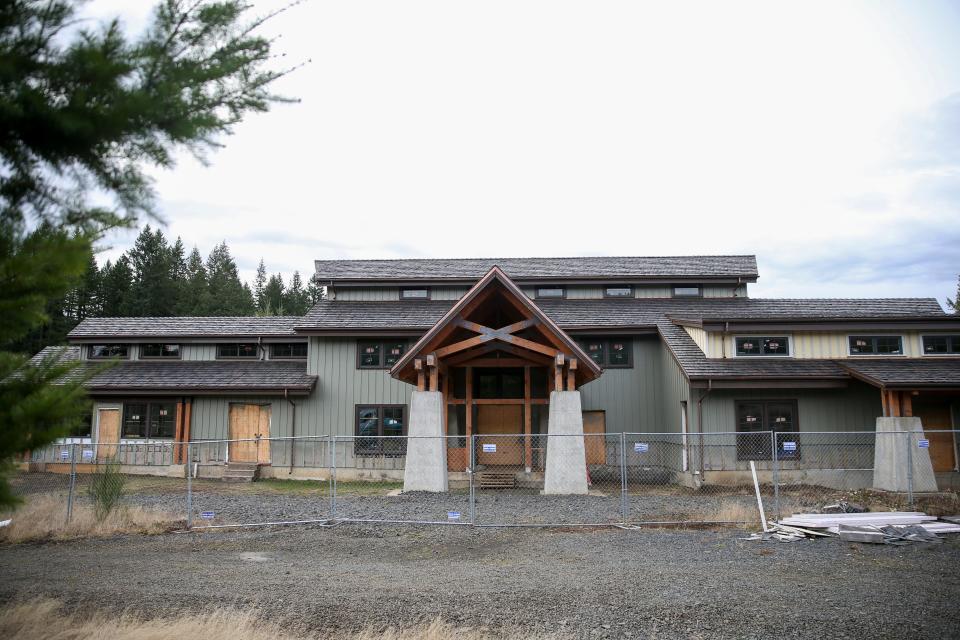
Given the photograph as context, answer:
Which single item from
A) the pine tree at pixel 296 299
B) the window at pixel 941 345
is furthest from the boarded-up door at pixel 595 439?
the pine tree at pixel 296 299

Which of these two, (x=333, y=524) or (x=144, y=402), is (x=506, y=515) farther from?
(x=144, y=402)

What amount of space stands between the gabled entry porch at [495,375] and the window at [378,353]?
8.09 feet

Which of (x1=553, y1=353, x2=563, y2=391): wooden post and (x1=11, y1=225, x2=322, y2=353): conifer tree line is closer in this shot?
(x1=553, y1=353, x2=563, y2=391): wooden post

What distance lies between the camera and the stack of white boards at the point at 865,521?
12055 millimetres

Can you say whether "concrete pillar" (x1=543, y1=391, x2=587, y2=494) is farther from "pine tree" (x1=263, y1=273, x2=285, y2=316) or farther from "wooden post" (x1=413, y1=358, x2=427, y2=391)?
"pine tree" (x1=263, y1=273, x2=285, y2=316)

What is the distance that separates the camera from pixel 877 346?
822 inches

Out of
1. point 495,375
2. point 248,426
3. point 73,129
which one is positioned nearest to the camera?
point 73,129

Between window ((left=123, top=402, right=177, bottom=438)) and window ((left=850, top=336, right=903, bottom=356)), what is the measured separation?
74.1ft

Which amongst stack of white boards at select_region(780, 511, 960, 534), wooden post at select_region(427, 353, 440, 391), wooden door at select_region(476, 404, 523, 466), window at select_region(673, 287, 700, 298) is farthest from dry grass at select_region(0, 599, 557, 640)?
window at select_region(673, 287, 700, 298)

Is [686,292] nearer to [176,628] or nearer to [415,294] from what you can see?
[415,294]

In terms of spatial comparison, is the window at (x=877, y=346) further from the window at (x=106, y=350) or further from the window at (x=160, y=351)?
the window at (x=106, y=350)

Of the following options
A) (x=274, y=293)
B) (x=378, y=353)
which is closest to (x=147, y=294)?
(x=274, y=293)

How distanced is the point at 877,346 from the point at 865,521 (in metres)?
10.3

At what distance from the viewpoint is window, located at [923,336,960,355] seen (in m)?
20.6
